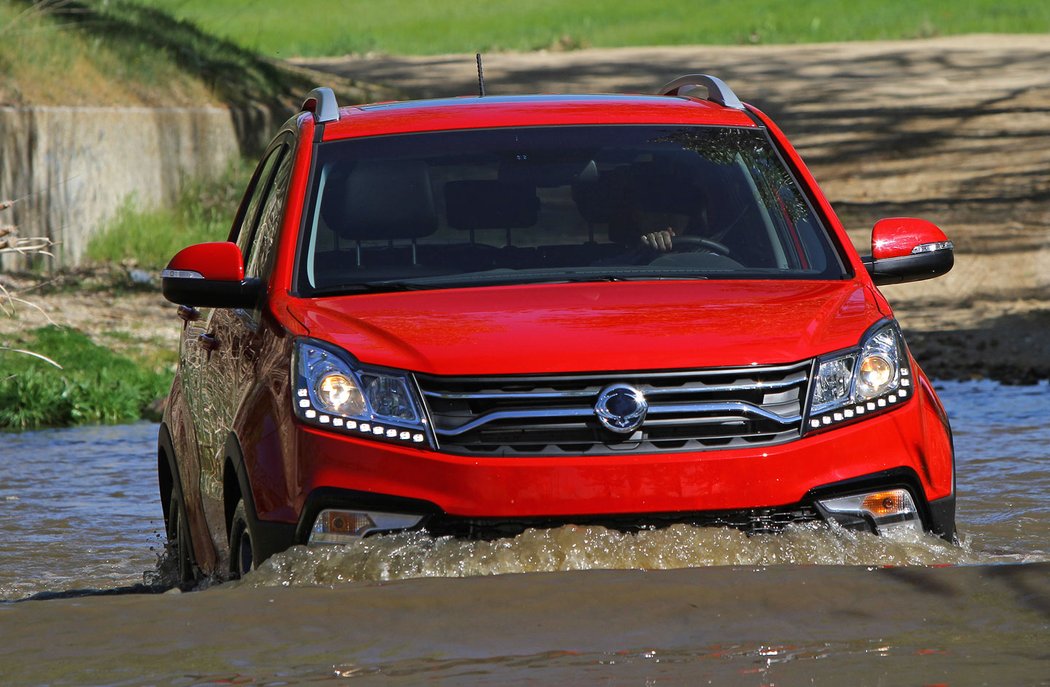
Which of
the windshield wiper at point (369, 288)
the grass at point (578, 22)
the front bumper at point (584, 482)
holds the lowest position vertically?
the front bumper at point (584, 482)

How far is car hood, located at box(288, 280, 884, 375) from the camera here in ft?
16.4

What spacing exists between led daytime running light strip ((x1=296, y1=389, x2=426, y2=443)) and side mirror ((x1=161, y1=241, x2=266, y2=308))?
729 millimetres

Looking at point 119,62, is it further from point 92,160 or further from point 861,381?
point 861,381

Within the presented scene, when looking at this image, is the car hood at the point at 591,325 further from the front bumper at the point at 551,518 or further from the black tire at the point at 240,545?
the black tire at the point at 240,545

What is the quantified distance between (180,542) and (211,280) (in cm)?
146

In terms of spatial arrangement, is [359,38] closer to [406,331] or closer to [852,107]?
[852,107]

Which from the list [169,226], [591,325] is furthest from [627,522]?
[169,226]

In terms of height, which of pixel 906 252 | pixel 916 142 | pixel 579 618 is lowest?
pixel 579 618

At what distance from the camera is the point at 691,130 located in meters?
6.45

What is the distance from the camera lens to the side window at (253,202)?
6.95 m

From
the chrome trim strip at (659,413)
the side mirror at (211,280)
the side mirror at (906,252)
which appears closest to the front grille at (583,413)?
the chrome trim strip at (659,413)

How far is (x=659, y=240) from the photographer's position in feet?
20.1

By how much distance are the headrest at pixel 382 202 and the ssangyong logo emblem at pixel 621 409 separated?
1321 mm

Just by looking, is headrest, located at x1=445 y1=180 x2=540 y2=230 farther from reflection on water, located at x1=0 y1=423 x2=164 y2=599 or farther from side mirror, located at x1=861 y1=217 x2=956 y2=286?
reflection on water, located at x1=0 y1=423 x2=164 y2=599
